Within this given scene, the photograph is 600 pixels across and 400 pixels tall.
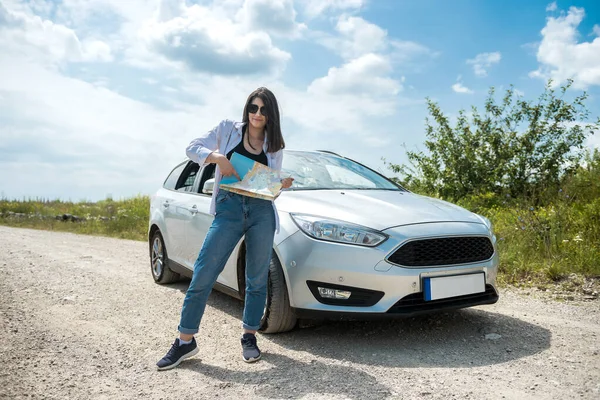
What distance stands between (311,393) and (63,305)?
3518mm

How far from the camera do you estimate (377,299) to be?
3969 mm

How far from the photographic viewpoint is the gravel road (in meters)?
3.41

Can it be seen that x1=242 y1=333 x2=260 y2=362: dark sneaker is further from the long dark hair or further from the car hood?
the long dark hair

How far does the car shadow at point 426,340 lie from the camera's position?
3.97 metres

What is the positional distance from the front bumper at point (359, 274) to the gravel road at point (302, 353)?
0.34 metres

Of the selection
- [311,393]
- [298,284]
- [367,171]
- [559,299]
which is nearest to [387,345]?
[298,284]

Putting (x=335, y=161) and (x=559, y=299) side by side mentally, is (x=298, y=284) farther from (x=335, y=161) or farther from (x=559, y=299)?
(x=559, y=299)


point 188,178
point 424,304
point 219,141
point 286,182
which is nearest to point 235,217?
point 286,182

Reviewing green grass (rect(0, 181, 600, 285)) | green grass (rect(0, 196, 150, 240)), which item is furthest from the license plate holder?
green grass (rect(0, 196, 150, 240))

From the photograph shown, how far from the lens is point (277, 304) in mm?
4227

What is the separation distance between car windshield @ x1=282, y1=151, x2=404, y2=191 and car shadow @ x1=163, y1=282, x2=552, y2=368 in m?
1.21

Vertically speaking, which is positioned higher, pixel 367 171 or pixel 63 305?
pixel 367 171

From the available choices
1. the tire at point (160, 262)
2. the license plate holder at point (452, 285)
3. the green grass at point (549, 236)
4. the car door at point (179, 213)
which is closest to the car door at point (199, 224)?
the car door at point (179, 213)

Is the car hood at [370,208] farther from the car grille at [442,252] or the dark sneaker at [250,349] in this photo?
the dark sneaker at [250,349]
